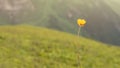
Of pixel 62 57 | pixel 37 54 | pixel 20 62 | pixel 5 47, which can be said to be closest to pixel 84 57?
pixel 62 57

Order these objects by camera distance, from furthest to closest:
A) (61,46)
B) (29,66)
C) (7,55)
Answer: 1. (61,46)
2. (7,55)
3. (29,66)

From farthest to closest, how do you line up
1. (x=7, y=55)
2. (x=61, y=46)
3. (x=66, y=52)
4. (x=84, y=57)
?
(x=61, y=46) < (x=66, y=52) < (x=84, y=57) < (x=7, y=55)

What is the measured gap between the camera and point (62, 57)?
1948 centimetres

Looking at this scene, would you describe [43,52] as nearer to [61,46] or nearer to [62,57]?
[62,57]

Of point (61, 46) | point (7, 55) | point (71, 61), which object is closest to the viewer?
point (7, 55)

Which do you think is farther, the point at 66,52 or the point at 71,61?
the point at 66,52

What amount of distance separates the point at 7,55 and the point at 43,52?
356cm

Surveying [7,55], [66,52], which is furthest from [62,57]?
[7,55]

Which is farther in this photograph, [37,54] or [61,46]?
[61,46]

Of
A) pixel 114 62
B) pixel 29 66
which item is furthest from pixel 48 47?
pixel 29 66

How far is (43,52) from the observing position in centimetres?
1989

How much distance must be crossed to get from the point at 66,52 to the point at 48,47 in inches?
55.9

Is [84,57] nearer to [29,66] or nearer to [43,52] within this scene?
[43,52]

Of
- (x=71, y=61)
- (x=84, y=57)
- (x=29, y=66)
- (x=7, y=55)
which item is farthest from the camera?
(x=84, y=57)
